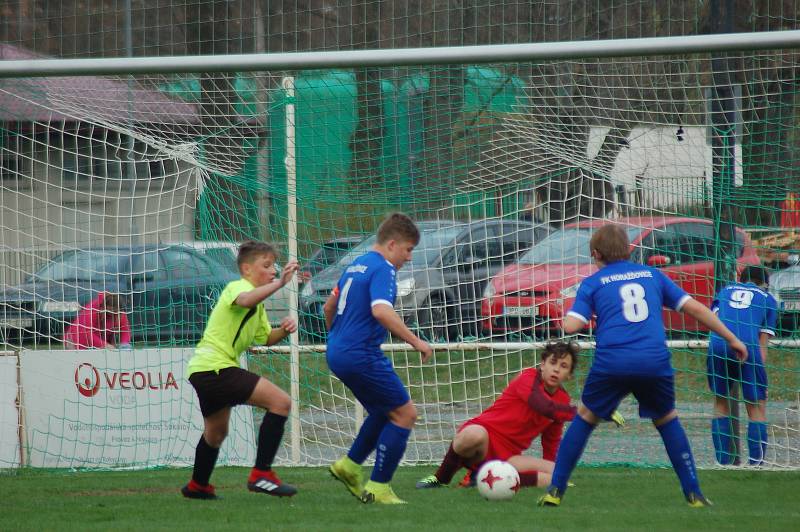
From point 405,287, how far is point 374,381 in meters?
3.06

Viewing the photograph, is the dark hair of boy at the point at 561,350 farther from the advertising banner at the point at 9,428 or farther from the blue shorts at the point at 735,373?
the advertising banner at the point at 9,428

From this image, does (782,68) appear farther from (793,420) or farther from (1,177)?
(1,177)

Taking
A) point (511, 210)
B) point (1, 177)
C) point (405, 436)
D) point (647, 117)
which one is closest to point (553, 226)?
point (511, 210)

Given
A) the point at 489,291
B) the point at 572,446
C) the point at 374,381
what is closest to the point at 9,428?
the point at 374,381

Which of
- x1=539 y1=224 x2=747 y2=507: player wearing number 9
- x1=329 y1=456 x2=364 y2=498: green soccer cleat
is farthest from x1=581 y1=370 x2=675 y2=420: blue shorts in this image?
x1=329 y1=456 x2=364 y2=498: green soccer cleat

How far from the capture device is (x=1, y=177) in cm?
823

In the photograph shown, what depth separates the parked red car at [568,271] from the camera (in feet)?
27.9

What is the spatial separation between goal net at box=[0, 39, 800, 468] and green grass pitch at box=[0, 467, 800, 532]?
32.3 inches

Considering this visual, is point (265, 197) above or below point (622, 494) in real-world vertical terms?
above

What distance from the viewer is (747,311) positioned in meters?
7.72

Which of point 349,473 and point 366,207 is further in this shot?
point 366,207

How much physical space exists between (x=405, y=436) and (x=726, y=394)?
3.05m

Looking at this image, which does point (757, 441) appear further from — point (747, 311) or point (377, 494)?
point (377, 494)

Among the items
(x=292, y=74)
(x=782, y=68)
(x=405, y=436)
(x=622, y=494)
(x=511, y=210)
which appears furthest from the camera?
(x=511, y=210)
